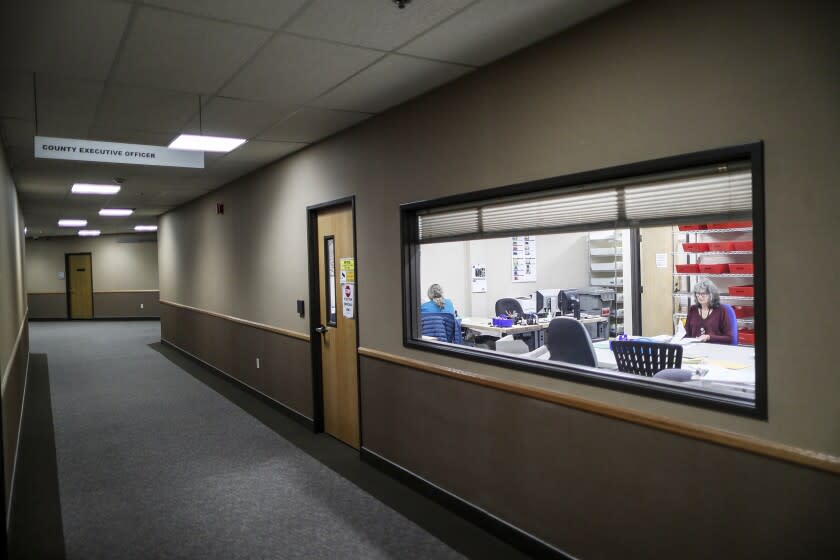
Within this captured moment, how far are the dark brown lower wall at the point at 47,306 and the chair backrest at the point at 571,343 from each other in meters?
15.7

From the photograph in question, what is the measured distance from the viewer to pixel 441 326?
16.3 ft

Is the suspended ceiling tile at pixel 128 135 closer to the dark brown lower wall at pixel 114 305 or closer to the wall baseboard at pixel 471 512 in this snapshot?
the wall baseboard at pixel 471 512

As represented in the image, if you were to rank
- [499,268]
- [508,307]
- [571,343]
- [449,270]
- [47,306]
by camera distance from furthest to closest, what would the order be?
[47,306]
[499,268]
[449,270]
[508,307]
[571,343]

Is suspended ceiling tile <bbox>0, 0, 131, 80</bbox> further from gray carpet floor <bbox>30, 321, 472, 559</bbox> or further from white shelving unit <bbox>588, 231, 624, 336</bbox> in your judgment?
white shelving unit <bbox>588, 231, 624, 336</bbox>

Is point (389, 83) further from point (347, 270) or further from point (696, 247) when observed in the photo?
point (696, 247)

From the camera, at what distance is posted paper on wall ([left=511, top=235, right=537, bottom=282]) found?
7613 mm

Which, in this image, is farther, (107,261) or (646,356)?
(107,261)

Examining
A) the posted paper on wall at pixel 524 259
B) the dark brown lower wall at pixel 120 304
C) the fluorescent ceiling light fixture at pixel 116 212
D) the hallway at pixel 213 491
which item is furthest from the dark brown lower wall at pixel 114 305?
the posted paper on wall at pixel 524 259

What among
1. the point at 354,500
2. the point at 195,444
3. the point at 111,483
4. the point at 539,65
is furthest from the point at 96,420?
the point at 539,65

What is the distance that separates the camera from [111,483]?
12.1 feet

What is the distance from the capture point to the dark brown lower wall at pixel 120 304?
1530 centimetres

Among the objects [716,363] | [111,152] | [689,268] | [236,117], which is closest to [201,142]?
[236,117]

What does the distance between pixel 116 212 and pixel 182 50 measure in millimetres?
7881

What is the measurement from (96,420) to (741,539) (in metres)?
5.29
